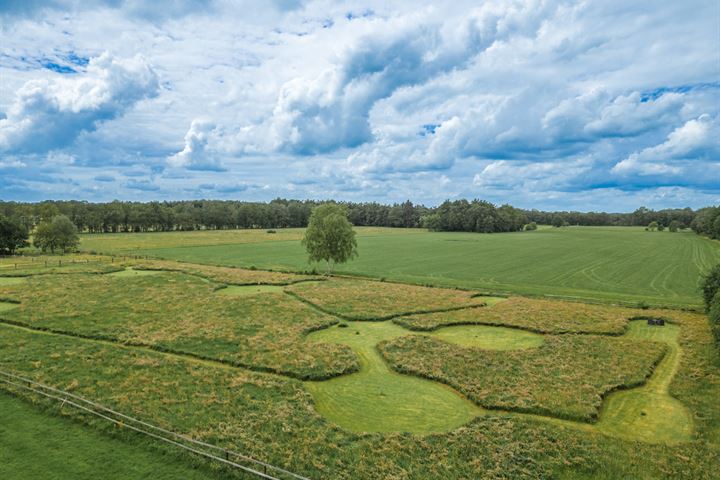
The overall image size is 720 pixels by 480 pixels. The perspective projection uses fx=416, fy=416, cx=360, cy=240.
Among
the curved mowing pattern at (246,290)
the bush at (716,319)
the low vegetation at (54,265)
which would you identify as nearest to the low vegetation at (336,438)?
the bush at (716,319)

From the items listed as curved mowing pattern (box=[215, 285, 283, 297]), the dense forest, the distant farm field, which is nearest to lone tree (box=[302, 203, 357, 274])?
the distant farm field

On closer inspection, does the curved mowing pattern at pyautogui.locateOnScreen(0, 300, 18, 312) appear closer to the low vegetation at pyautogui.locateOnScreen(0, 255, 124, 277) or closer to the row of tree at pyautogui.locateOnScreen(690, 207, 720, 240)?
the low vegetation at pyautogui.locateOnScreen(0, 255, 124, 277)

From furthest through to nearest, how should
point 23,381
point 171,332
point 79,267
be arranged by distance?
1. point 79,267
2. point 171,332
3. point 23,381

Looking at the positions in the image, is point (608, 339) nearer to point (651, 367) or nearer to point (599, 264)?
point (651, 367)

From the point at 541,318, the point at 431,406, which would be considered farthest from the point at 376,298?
the point at 431,406

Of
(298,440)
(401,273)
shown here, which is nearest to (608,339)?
(298,440)

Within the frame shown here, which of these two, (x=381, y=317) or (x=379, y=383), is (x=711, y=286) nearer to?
(x=381, y=317)
